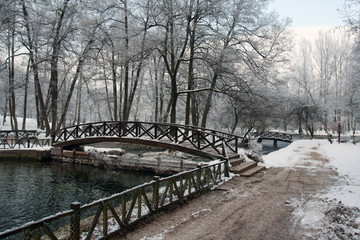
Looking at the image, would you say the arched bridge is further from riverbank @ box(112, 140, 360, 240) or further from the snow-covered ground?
the snow-covered ground

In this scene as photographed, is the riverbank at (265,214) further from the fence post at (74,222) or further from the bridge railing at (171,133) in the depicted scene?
the bridge railing at (171,133)

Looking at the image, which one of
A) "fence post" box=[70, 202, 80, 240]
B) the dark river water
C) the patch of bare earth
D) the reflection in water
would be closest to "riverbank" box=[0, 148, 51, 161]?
the dark river water

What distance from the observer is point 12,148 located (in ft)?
62.7

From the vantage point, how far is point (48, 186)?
486 inches

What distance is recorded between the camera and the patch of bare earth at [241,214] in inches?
205

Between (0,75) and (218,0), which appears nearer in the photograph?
(218,0)

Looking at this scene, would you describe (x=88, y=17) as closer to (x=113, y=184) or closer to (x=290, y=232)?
(x=113, y=184)

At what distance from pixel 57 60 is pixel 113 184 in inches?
534

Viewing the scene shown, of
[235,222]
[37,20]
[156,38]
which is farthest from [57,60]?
[235,222]

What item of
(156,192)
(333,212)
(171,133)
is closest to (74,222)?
(156,192)

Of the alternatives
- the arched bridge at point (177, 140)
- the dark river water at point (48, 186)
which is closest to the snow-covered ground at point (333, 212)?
the arched bridge at point (177, 140)

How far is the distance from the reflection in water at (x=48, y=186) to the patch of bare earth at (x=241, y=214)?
5.28 meters

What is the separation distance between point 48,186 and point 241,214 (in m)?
9.91

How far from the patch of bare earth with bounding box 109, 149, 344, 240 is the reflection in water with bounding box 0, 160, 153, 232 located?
208 inches
